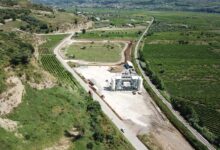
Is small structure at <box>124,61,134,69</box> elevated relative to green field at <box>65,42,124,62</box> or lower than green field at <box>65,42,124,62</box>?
elevated

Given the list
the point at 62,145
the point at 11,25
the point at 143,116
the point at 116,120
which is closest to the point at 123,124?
the point at 116,120

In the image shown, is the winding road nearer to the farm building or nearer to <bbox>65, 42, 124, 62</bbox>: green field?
the farm building

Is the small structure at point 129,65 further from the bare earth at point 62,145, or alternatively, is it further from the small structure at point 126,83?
the bare earth at point 62,145

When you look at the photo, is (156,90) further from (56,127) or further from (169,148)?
(56,127)

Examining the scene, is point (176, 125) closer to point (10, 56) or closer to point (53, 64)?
point (10, 56)

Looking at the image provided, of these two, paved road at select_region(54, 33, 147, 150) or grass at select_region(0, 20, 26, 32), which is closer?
paved road at select_region(54, 33, 147, 150)

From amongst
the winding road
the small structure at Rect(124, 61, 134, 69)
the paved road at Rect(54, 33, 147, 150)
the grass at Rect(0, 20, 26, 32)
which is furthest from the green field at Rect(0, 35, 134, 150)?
the grass at Rect(0, 20, 26, 32)

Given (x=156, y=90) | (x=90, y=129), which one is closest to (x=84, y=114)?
(x=90, y=129)
